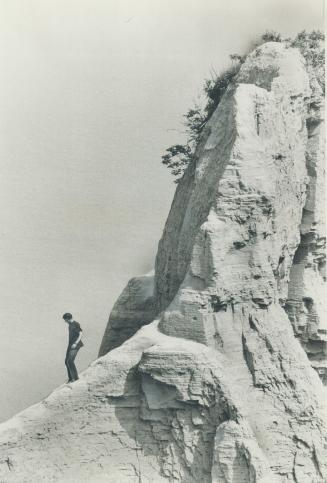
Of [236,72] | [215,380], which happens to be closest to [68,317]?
[215,380]

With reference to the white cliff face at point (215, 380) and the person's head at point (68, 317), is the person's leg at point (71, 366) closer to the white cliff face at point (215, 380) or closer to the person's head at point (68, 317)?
the person's head at point (68, 317)

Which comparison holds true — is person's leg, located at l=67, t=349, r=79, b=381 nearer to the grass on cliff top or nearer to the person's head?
the person's head

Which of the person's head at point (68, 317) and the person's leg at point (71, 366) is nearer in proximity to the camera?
the person's leg at point (71, 366)

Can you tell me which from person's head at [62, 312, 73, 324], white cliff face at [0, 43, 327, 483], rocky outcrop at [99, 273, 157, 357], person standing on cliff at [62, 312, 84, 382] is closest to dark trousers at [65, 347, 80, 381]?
person standing on cliff at [62, 312, 84, 382]

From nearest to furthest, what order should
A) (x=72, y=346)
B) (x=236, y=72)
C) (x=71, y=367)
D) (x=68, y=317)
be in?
(x=71, y=367)
(x=72, y=346)
(x=68, y=317)
(x=236, y=72)

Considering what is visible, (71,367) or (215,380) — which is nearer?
(215,380)

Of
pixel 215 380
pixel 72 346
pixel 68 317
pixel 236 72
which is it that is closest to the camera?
pixel 215 380

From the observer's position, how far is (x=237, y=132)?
19.2 m

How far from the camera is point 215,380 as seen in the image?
1766 centimetres

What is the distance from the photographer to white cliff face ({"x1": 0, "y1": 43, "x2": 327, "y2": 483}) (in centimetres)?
1766

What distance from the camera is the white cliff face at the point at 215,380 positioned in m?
17.7

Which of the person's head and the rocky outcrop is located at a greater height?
the rocky outcrop

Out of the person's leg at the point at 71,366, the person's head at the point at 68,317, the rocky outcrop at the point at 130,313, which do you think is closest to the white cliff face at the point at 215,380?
the person's leg at the point at 71,366

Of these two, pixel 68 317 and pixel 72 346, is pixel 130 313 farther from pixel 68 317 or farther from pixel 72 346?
pixel 72 346
